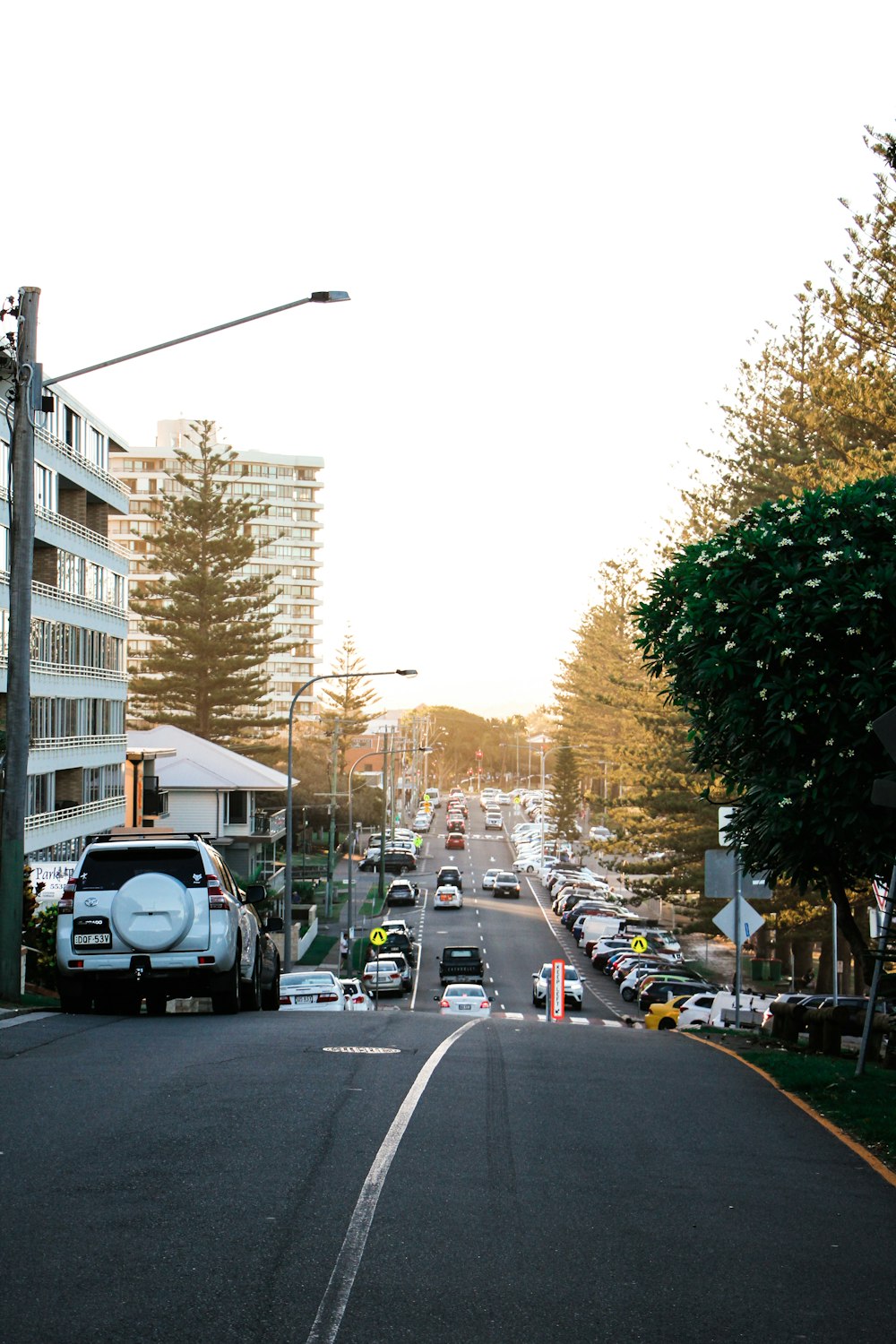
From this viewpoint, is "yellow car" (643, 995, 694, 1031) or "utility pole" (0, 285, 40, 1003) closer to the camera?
"utility pole" (0, 285, 40, 1003)

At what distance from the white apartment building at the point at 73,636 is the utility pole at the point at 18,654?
19.9 metres

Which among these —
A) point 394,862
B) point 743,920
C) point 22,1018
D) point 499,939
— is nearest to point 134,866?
point 22,1018

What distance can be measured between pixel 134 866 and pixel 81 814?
29.7m

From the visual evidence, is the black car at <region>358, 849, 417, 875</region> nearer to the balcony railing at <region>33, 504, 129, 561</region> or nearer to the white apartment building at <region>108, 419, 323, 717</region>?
the balcony railing at <region>33, 504, 129, 561</region>

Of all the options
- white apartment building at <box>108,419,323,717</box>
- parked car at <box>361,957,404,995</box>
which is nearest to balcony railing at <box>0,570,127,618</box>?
parked car at <box>361,957,404,995</box>

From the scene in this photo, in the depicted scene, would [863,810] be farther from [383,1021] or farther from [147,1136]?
[147,1136]

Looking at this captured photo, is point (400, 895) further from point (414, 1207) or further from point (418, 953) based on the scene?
point (414, 1207)

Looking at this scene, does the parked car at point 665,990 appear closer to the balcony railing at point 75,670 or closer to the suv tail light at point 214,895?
the balcony railing at point 75,670

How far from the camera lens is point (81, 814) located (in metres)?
42.7

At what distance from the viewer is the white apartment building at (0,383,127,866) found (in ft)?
130

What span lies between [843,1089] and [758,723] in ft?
11.7

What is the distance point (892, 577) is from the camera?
40.9ft

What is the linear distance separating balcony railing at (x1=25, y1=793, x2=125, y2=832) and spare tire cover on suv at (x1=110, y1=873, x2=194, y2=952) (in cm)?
2134

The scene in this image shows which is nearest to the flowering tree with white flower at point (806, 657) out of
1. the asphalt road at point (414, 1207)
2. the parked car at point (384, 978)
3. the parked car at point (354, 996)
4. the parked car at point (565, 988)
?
the asphalt road at point (414, 1207)
